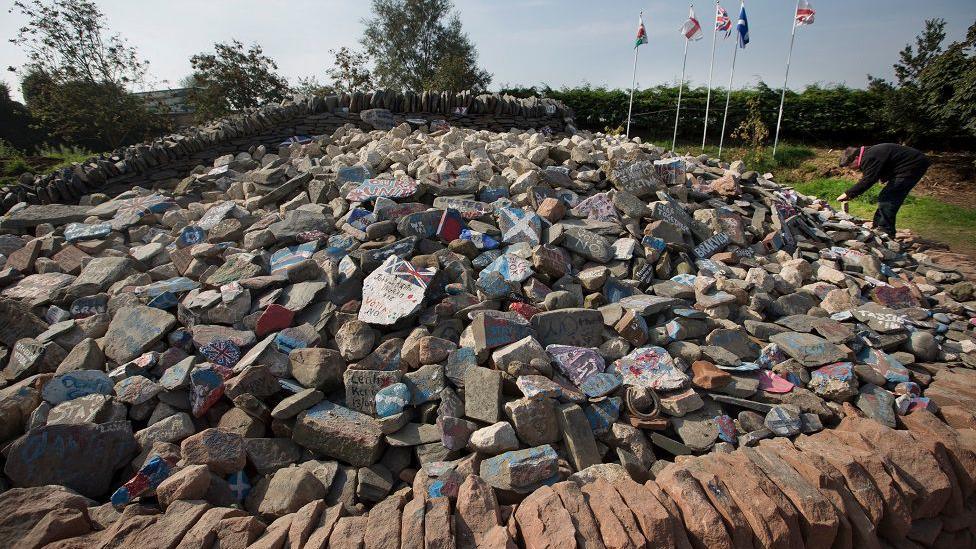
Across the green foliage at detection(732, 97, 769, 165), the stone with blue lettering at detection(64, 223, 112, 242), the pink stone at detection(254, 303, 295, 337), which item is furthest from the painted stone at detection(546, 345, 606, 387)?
the green foliage at detection(732, 97, 769, 165)

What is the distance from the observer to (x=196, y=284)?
334 cm

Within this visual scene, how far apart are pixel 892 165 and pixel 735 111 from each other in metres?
9.85

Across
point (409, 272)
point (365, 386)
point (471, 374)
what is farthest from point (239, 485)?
point (409, 272)

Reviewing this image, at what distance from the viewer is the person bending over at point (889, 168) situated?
5922 mm

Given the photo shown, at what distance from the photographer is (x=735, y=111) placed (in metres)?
14.8

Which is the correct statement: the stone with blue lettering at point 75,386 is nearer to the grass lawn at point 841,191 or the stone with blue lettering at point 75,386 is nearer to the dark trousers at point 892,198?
the dark trousers at point 892,198

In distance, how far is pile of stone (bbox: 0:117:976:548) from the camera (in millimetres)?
1880

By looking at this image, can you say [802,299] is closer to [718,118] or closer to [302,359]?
[302,359]

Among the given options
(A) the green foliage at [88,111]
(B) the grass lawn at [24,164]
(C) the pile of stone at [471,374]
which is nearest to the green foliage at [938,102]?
(C) the pile of stone at [471,374]

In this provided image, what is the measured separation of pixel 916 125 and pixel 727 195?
470 inches

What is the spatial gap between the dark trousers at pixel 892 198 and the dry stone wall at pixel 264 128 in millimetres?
4437

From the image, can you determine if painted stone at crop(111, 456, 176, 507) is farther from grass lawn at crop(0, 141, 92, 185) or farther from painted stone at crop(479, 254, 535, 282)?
grass lawn at crop(0, 141, 92, 185)

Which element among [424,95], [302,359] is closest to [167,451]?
[302,359]

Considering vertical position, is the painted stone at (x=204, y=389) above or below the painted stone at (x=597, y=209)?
below
